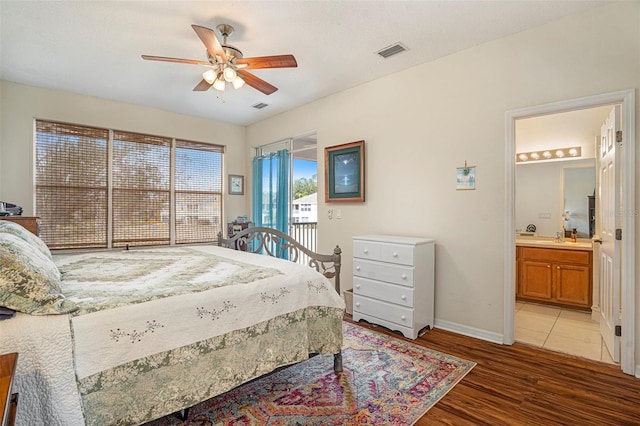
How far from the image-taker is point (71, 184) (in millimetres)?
4211

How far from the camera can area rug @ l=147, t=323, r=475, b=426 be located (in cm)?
185

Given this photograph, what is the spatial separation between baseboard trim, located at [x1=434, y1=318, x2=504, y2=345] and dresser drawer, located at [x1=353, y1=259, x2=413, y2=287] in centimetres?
67

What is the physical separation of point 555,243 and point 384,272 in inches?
97.2

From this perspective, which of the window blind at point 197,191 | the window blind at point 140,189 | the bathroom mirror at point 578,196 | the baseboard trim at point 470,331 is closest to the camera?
the baseboard trim at point 470,331

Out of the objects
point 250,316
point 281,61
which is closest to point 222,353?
point 250,316

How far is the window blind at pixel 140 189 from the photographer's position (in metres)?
4.58

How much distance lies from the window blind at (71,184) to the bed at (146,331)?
94.5 inches

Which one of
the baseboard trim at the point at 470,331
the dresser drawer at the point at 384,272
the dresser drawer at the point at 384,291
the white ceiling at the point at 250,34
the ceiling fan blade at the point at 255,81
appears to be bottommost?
the baseboard trim at the point at 470,331

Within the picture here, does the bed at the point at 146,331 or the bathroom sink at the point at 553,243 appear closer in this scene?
the bed at the point at 146,331

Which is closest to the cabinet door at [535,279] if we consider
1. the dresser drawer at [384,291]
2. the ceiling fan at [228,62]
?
the dresser drawer at [384,291]

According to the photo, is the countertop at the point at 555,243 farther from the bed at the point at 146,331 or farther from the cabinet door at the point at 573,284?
the bed at the point at 146,331

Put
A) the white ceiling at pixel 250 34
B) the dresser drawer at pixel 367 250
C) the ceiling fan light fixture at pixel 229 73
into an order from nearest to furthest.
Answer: the white ceiling at pixel 250 34 → the ceiling fan light fixture at pixel 229 73 → the dresser drawer at pixel 367 250

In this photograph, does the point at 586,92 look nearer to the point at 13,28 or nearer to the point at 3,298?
the point at 3,298

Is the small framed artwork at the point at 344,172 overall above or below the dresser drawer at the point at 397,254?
above
